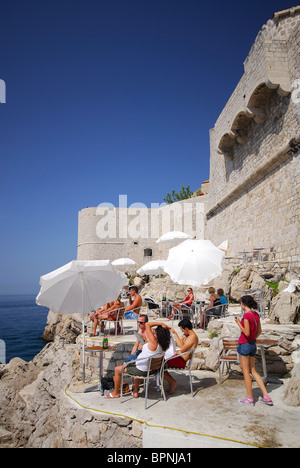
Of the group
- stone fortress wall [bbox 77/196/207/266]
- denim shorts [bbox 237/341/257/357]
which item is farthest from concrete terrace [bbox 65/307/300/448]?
stone fortress wall [bbox 77/196/207/266]

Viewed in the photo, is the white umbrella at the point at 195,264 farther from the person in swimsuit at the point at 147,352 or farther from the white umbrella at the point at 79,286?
the person in swimsuit at the point at 147,352

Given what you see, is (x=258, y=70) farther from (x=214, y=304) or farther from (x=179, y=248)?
(x=214, y=304)

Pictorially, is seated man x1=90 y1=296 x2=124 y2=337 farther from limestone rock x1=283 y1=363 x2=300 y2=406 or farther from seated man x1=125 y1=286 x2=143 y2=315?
limestone rock x1=283 y1=363 x2=300 y2=406

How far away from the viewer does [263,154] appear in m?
10.3

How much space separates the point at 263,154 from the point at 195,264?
645 centimetres

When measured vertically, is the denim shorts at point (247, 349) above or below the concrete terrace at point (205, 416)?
above

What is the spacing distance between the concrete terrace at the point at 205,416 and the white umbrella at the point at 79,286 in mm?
1313

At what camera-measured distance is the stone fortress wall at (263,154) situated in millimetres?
8344

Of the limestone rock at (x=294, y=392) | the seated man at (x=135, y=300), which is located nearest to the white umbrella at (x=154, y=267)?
the seated man at (x=135, y=300)

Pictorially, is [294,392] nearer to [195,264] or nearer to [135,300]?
[195,264]

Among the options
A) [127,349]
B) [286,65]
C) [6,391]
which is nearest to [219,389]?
[127,349]

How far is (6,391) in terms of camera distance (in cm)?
831

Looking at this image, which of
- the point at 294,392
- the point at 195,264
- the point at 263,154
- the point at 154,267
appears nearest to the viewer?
the point at 294,392

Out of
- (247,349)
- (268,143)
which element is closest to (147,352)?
(247,349)
